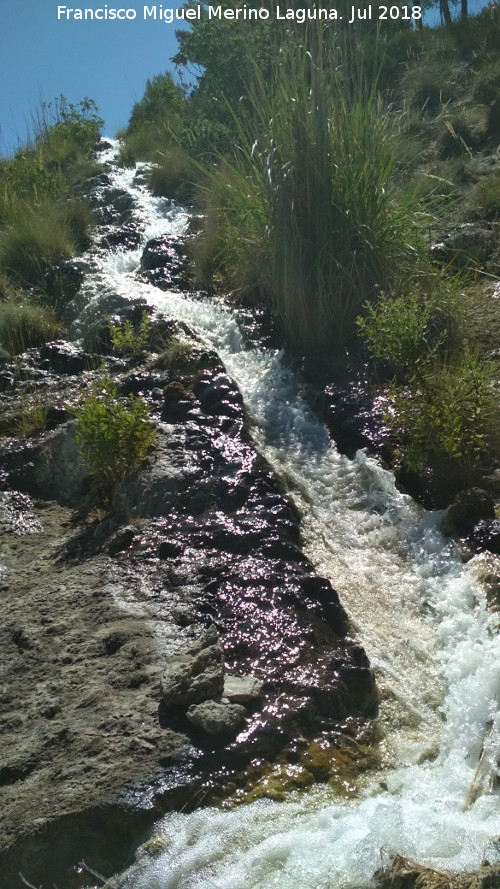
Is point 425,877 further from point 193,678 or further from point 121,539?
point 121,539

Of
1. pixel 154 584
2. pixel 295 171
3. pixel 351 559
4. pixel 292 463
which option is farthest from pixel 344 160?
pixel 154 584

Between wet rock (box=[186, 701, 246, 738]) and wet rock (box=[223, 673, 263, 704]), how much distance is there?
60mm

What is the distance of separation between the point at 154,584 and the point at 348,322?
11.4ft

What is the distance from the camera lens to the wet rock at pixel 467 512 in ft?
16.5

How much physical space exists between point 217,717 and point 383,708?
784 mm

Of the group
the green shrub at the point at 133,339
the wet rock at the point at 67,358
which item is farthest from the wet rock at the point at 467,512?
the wet rock at the point at 67,358

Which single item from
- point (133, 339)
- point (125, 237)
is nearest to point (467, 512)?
Result: point (133, 339)

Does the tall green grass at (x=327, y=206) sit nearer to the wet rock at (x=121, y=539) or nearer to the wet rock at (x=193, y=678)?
the wet rock at (x=121, y=539)

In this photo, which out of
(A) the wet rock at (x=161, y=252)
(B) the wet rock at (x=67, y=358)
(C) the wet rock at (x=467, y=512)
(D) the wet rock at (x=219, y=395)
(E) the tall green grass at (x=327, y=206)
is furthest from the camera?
(A) the wet rock at (x=161, y=252)

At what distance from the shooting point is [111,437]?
5.30 metres

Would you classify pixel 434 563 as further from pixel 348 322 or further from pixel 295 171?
pixel 295 171

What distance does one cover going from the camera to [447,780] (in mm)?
3287

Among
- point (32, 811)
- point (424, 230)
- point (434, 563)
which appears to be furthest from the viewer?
point (424, 230)

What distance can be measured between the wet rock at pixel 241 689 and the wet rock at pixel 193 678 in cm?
5
